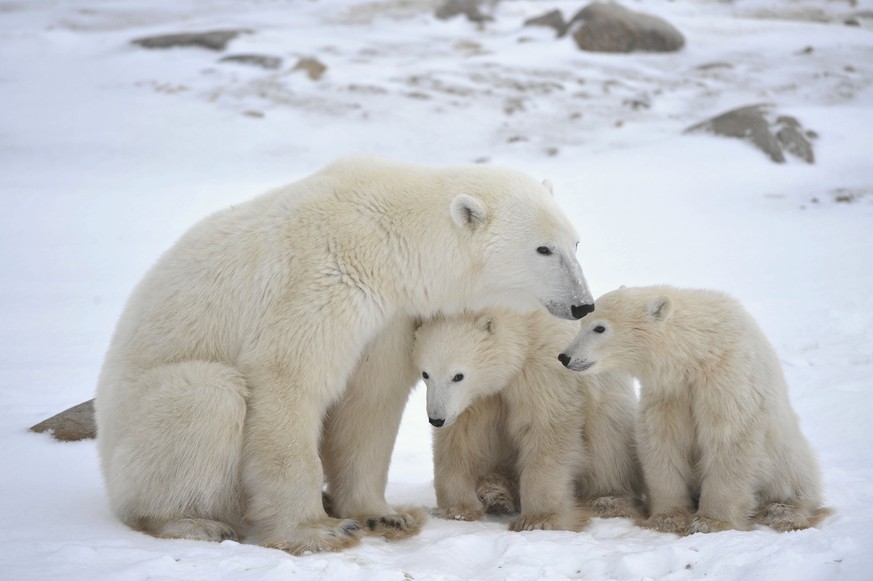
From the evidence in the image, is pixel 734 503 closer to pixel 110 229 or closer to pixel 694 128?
pixel 110 229

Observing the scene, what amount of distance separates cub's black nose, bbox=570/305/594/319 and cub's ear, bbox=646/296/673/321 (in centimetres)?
49

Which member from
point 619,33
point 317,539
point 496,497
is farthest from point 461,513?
point 619,33

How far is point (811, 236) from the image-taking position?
11094 millimetres

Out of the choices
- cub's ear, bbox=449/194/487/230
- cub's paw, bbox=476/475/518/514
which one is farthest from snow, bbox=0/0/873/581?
cub's ear, bbox=449/194/487/230

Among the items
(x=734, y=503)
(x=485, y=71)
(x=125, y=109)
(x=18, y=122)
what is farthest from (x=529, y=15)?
(x=734, y=503)

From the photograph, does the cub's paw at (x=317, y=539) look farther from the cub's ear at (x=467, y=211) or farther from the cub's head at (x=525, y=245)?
the cub's ear at (x=467, y=211)

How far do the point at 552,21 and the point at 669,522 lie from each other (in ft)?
58.4

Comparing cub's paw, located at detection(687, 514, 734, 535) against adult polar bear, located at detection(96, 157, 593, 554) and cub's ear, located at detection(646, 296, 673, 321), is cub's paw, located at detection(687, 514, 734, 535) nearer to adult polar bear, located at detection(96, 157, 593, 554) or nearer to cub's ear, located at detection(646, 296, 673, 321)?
cub's ear, located at detection(646, 296, 673, 321)

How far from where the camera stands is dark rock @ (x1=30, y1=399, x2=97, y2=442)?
5867 mm

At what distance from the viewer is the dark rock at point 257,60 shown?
1788 cm

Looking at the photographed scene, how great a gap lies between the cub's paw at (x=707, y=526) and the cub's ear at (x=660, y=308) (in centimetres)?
104

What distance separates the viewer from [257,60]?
59.1 feet

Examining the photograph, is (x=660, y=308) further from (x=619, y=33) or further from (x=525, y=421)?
(x=619, y=33)

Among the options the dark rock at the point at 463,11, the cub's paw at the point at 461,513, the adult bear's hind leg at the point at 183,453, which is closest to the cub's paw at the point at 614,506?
the cub's paw at the point at 461,513
